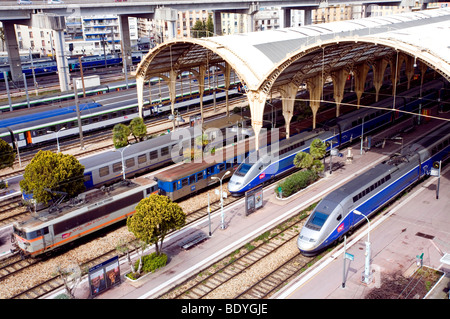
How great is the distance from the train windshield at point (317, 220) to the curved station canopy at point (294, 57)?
14.2m

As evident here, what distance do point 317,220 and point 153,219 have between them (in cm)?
1052

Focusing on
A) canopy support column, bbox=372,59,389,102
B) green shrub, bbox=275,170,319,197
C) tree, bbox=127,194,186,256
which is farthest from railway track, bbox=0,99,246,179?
tree, bbox=127,194,186,256

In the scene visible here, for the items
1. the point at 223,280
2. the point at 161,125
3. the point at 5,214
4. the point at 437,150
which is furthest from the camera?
the point at 161,125

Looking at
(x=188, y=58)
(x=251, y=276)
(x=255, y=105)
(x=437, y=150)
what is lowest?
(x=251, y=276)

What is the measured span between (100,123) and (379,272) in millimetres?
40418

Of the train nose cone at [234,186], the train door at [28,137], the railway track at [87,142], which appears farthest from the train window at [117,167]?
the train door at [28,137]

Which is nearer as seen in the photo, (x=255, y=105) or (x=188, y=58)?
(x=255, y=105)

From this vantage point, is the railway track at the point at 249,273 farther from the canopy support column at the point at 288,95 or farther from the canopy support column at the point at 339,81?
the canopy support column at the point at 339,81

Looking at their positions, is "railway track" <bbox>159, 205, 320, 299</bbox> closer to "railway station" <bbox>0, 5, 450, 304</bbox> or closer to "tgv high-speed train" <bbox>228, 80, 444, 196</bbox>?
"railway station" <bbox>0, 5, 450, 304</bbox>

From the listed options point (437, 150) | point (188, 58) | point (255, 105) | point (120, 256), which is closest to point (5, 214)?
point (120, 256)

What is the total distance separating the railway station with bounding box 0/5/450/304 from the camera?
27094 mm

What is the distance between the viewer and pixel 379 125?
57.2 m

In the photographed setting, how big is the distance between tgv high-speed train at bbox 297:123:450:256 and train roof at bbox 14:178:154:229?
1321 centimetres

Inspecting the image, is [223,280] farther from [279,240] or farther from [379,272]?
[379,272]
